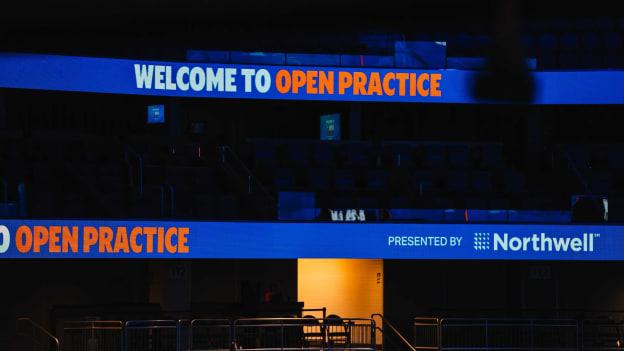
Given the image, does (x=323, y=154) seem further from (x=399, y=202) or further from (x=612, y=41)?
(x=612, y=41)

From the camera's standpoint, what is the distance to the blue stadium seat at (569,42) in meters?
28.0

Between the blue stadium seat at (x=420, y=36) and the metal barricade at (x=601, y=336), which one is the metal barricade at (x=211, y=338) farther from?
the blue stadium seat at (x=420, y=36)

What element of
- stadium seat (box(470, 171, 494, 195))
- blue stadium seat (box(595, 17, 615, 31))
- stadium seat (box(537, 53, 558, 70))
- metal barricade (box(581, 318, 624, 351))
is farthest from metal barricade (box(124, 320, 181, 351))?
blue stadium seat (box(595, 17, 615, 31))

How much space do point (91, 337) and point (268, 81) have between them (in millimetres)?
8502

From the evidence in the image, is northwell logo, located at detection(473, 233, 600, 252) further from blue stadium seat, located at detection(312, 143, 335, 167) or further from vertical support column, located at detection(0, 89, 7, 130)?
vertical support column, located at detection(0, 89, 7, 130)

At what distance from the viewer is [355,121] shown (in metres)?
27.5

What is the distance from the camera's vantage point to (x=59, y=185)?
21.9 m

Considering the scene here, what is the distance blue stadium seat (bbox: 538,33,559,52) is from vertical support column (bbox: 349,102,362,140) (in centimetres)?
524

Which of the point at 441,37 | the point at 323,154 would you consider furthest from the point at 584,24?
the point at 323,154

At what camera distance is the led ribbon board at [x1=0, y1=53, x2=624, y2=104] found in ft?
77.4

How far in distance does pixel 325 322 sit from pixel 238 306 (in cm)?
289

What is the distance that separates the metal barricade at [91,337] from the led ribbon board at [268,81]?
21.8 ft

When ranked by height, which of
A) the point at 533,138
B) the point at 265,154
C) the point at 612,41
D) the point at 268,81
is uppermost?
the point at 612,41

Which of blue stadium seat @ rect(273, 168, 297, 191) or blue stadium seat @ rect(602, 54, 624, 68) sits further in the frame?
blue stadium seat @ rect(602, 54, 624, 68)
